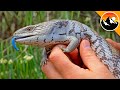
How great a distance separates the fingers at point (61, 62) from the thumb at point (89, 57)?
0.16 feet

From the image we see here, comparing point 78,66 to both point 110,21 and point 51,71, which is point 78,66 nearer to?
point 51,71

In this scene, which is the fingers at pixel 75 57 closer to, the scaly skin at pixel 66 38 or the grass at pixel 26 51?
the scaly skin at pixel 66 38

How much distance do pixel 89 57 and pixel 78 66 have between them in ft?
0.15

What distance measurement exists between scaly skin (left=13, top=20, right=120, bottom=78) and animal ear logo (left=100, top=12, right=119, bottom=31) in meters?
0.17

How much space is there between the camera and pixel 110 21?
6.02 ft

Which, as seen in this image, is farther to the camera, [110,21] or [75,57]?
[110,21]

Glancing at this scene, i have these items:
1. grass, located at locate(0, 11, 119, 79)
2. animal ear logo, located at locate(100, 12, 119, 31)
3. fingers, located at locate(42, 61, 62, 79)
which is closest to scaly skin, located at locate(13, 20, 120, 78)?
fingers, located at locate(42, 61, 62, 79)

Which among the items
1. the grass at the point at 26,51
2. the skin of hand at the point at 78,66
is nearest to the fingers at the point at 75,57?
the skin of hand at the point at 78,66

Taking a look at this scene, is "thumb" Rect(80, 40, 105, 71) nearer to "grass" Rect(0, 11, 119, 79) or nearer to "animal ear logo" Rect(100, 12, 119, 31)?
"animal ear logo" Rect(100, 12, 119, 31)

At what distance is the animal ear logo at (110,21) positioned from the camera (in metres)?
1.83

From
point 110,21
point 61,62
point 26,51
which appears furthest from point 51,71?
point 26,51
